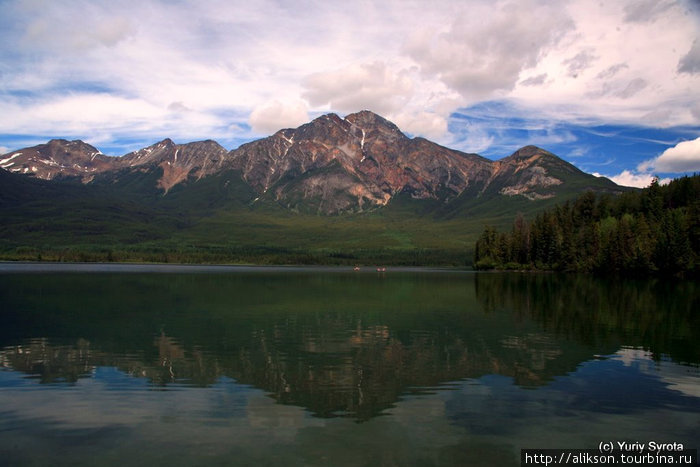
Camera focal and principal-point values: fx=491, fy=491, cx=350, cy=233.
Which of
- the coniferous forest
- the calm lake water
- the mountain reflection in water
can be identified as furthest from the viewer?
the coniferous forest

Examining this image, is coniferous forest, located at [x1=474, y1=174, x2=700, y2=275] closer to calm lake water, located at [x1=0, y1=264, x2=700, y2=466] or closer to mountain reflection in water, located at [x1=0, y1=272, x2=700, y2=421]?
mountain reflection in water, located at [x1=0, y1=272, x2=700, y2=421]

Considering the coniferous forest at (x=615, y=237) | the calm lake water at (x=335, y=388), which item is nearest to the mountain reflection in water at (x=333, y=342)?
the calm lake water at (x=335, y=388)

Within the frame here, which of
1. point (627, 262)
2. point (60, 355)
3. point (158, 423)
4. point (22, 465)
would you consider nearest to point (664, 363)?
point (158, 423)

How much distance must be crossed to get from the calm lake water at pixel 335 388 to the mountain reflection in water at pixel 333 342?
0.19m

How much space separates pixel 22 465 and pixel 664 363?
32.6m

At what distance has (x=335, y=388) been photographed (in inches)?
943

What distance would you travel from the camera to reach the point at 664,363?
29.7 metres

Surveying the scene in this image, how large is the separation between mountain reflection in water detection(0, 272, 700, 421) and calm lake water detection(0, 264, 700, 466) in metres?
0.19

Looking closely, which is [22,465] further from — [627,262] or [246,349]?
[627,262]

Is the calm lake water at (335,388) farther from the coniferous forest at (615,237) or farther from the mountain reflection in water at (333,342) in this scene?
the coniferous forest at (615,237)

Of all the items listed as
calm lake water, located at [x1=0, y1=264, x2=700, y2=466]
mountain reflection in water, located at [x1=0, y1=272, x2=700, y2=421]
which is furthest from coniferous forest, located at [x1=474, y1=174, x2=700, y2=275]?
calm lake water, located at [x1=0, y1=264, x2=700, y2=466]

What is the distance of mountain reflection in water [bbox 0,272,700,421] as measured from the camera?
25609mm

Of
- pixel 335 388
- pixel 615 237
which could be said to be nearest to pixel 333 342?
pixel 335 388

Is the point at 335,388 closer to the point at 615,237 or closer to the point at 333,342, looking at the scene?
the point at 333,342
